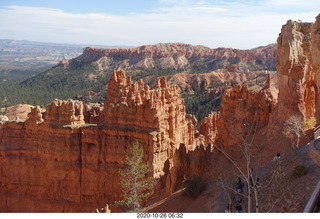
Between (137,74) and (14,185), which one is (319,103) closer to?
(14,185)

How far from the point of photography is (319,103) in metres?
22.0

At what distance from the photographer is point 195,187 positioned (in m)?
18.3

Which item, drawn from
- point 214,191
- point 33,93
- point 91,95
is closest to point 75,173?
point 214,191

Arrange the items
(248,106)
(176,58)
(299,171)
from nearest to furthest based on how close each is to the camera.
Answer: (299,171)
(248,106)
(176,58)

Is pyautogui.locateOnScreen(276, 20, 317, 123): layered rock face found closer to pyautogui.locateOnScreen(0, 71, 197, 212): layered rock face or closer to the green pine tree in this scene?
pyautogui.locateOnScreen(0, 71, 197, 212): layered rock face

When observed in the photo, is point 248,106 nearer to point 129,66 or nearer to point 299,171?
point 299,171

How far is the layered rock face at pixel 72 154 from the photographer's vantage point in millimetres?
23828

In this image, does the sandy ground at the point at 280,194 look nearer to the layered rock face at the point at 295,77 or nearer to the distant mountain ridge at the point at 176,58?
the layered rock face at the point at 295,77

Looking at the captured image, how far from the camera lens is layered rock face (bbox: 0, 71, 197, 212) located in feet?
78.2

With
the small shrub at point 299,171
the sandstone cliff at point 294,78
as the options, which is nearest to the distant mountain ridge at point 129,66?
the sandstone cliff at point 294,78

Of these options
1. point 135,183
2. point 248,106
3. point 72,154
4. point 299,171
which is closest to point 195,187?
point 135,183

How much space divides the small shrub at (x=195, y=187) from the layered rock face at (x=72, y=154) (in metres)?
4.52

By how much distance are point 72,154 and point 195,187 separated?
38.0 ft

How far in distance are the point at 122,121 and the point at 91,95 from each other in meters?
72.5
